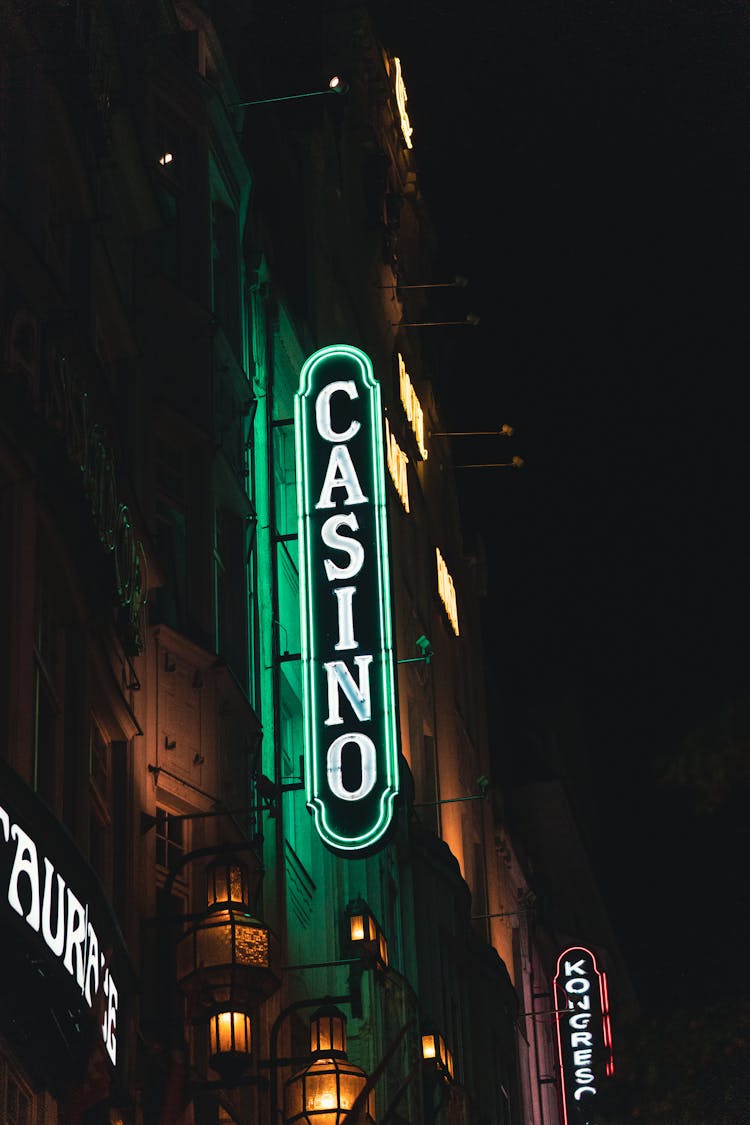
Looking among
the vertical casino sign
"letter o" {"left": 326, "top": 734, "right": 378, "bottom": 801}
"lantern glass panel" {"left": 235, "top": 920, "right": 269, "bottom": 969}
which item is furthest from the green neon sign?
the vertical casino sign

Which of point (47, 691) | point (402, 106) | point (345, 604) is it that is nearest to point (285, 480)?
point (345, 604)

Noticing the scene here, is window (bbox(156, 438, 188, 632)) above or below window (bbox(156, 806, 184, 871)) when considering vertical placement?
above

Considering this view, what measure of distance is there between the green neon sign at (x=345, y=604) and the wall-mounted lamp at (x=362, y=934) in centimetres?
289

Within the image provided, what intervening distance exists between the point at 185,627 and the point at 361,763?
299 cm

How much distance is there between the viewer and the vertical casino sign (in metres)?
47.9

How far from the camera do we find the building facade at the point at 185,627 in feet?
48.1

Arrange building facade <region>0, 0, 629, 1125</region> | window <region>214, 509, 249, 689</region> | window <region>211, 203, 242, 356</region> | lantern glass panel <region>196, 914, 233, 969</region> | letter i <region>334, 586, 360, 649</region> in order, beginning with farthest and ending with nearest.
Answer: window <region>211, 203, 242, 356</region>
letter i <region>334, 586, 360, 649</region>
window <region>214, 509, 249, 689</region>
lantern glass panel <region>196, 914, 233, 969</region>
building facade <region>0, 0, 629, 1125</region>

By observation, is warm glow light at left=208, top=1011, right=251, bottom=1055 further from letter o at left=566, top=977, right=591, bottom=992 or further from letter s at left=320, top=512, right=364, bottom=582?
letter o at left=566, top=977, right=591, bottom=992

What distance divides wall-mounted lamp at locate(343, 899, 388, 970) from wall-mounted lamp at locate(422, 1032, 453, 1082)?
10.5 feet

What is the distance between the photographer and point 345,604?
23.6 meters

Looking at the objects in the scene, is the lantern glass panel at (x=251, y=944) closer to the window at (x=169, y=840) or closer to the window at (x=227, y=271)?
the window at (x=169, y=840)

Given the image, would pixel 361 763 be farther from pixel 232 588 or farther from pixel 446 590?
pixel 446 590

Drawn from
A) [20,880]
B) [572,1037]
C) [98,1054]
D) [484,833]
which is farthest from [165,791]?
[572,1037]

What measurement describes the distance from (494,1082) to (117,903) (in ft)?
73.4
